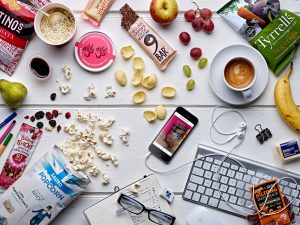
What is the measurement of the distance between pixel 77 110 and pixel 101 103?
7cm

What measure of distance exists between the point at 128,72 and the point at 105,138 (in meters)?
0.20

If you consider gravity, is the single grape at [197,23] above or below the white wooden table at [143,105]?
Result: above

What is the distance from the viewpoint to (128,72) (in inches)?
60.5

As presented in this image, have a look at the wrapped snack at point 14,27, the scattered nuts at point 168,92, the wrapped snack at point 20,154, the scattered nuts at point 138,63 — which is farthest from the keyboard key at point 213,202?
the wrapped snack at point 14,27

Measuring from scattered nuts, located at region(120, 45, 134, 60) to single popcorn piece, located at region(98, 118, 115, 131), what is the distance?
184mm

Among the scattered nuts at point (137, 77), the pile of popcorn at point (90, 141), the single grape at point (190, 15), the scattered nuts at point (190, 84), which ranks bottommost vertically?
the pile of popcorn at point (90, 141)

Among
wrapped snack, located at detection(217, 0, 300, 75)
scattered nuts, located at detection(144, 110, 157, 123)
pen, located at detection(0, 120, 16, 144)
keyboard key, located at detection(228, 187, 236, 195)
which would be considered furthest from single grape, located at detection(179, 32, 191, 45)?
pen, located at detection(0, 120, 16, 144)

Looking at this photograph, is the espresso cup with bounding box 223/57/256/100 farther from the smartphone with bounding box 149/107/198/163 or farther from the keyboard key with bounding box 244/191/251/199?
the keyboard key with bounding box 244/191/251/199

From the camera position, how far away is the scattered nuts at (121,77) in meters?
1.52

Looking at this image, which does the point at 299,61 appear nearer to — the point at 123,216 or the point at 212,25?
the point at 212,25

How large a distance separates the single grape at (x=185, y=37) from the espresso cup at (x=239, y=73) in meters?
0.14

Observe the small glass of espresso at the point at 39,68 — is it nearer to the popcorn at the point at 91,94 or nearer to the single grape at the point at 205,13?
the popcorn at the point at 91,94

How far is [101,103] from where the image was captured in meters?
1.54

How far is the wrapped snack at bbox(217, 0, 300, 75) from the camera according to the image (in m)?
1.50
